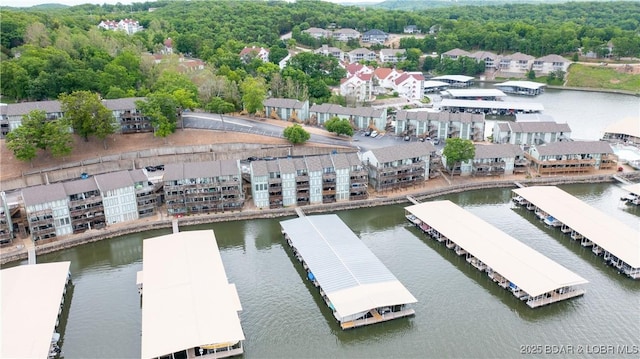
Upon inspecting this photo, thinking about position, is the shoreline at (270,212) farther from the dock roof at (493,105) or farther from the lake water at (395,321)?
the dock roof at (493,105)

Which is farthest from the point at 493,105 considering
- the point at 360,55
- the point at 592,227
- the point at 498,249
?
the point at 498,249

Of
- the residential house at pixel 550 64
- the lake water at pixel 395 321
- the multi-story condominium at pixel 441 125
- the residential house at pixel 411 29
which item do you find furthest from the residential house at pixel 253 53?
the residential house at pixel 550 64

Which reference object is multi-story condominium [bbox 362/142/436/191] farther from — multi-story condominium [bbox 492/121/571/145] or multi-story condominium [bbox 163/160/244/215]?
multi-story condominium [bbox 492/121/571/145]

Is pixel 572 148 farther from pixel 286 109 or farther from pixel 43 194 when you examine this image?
pixel 43 194

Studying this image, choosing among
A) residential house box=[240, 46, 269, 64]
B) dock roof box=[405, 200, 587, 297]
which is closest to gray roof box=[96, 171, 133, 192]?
dock roof box=[405, 200, 587, 297]

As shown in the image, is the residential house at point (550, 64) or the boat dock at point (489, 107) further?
the residential house at point (550, 64)

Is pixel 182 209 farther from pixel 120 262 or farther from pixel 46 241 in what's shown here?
pixel 46 241
